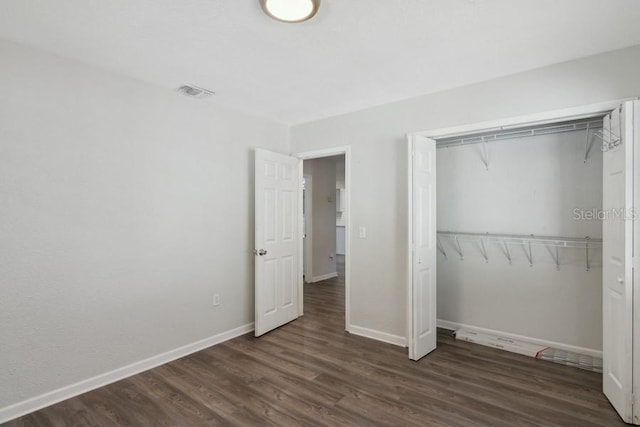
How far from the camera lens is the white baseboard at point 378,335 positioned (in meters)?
3.52

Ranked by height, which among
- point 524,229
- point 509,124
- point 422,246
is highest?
point 509,124

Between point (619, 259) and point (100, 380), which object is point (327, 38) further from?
point (100, 380)

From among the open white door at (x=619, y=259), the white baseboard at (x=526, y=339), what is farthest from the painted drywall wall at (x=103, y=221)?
the open white door at (x=619, y=259)

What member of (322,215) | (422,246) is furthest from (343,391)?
(322,215)

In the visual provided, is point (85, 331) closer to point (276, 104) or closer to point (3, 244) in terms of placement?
point (3, 244)

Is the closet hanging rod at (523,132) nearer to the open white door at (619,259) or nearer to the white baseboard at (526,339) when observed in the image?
the open white door at (619,259)

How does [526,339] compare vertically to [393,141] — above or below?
below

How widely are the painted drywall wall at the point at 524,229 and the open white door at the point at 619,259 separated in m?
0.76

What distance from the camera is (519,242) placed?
11.7 feet

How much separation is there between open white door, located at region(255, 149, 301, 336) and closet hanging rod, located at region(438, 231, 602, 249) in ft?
6.12

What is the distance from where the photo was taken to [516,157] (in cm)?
354

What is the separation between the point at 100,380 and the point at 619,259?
155 inches

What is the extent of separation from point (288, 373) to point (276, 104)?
8.76ft

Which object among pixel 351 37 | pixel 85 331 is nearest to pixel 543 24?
pixel 351 37
